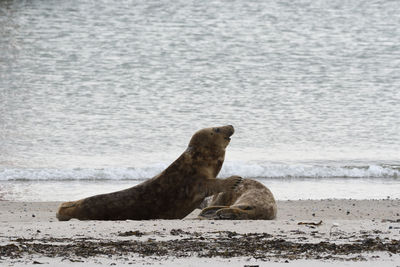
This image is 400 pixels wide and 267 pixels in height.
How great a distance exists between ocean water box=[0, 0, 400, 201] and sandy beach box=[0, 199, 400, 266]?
13.2 feet

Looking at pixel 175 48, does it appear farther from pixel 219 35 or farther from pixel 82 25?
pixel 82 25

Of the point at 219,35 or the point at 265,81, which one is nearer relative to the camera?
the point at 265,81

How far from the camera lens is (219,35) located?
3512 cm

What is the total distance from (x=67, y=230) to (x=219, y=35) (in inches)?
1123

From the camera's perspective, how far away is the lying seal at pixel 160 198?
820 cm

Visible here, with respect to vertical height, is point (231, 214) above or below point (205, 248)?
below

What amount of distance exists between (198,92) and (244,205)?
16.0m

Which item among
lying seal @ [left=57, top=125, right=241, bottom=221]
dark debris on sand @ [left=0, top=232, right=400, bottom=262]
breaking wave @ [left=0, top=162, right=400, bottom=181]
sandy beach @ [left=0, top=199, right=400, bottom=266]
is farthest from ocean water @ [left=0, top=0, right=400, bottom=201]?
dark debris on sand @ [left=0, top=232, right=400, bottom=262]

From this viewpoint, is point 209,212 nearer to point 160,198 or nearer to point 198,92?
point 160,198

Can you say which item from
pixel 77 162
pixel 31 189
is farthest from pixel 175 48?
pixel 31 189

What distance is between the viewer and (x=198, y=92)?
2398 cm

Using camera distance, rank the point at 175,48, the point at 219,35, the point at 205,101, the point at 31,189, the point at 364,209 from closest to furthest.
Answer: the point at 364,209, the point at 31,189, the point at 205,101, the point at 175,48, the point at 219,35

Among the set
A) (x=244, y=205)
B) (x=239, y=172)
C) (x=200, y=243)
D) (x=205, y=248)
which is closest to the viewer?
(x=205, y=248)

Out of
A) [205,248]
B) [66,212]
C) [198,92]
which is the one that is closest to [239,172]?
[66,212]
